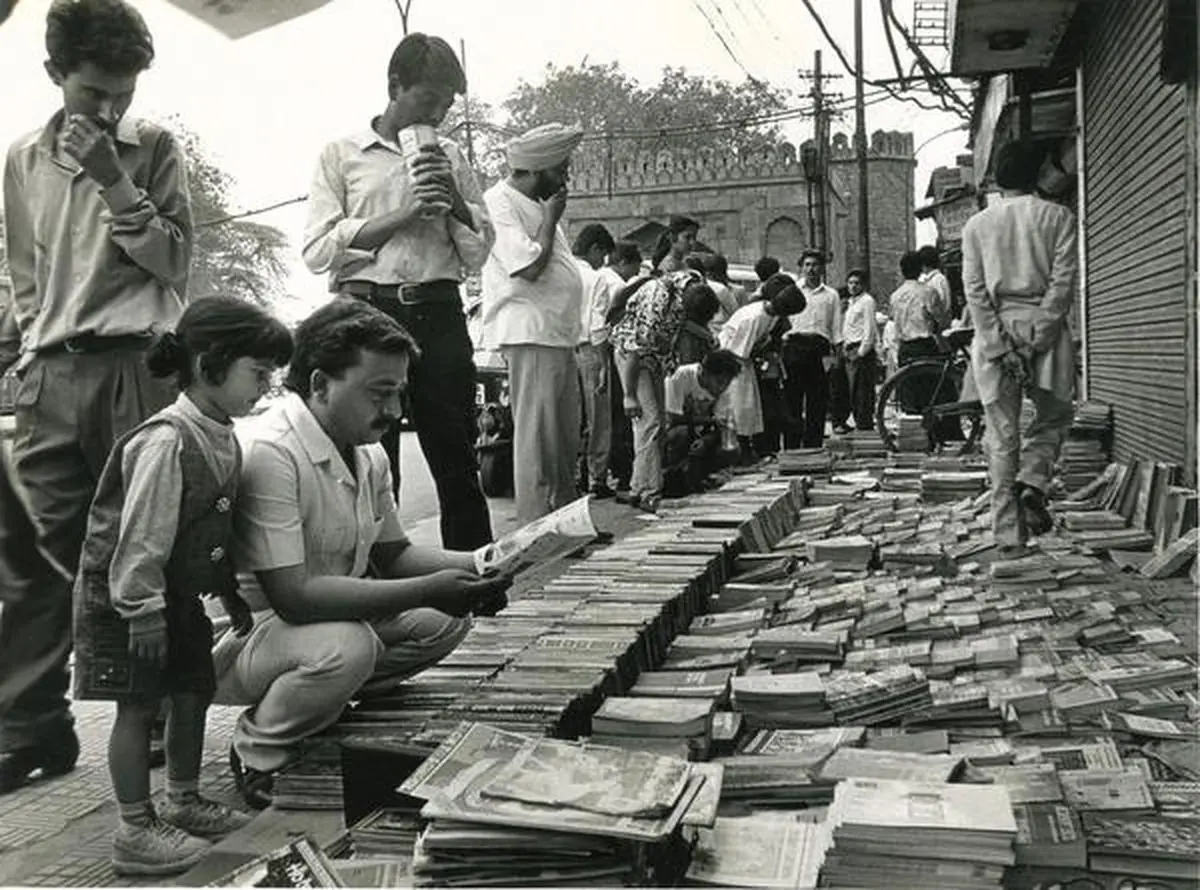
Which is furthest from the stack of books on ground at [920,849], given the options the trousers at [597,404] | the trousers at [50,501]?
the trousers at [597,404]

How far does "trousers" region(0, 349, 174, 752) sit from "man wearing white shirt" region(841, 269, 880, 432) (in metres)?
8.78

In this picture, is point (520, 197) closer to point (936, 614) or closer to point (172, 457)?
point (936, 614)

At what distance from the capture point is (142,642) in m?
2.21

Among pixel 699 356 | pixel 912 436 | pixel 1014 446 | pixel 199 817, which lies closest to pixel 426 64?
pixel 199 817

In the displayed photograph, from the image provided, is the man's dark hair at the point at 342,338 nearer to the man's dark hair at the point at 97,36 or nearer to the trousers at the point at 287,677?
the trousers at the point at 287,677

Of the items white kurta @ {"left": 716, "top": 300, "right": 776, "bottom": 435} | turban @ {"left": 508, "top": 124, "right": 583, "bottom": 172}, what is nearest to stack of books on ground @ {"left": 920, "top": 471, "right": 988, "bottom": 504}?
white kurta @ {"left": 716, "top": 300, "right": 776, "bottom": 435}

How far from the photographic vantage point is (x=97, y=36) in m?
2.55

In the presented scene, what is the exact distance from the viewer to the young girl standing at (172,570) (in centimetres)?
221

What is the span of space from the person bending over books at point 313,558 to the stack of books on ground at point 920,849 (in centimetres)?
85

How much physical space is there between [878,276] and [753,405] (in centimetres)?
1460

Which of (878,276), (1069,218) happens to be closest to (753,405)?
(1069,218)

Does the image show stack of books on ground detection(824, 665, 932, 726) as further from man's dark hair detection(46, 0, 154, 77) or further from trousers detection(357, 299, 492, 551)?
man's dark hair detection(46, 0, 154, 77)

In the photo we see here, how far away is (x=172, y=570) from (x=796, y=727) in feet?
4.43

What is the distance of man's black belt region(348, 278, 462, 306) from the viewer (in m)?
3.53
